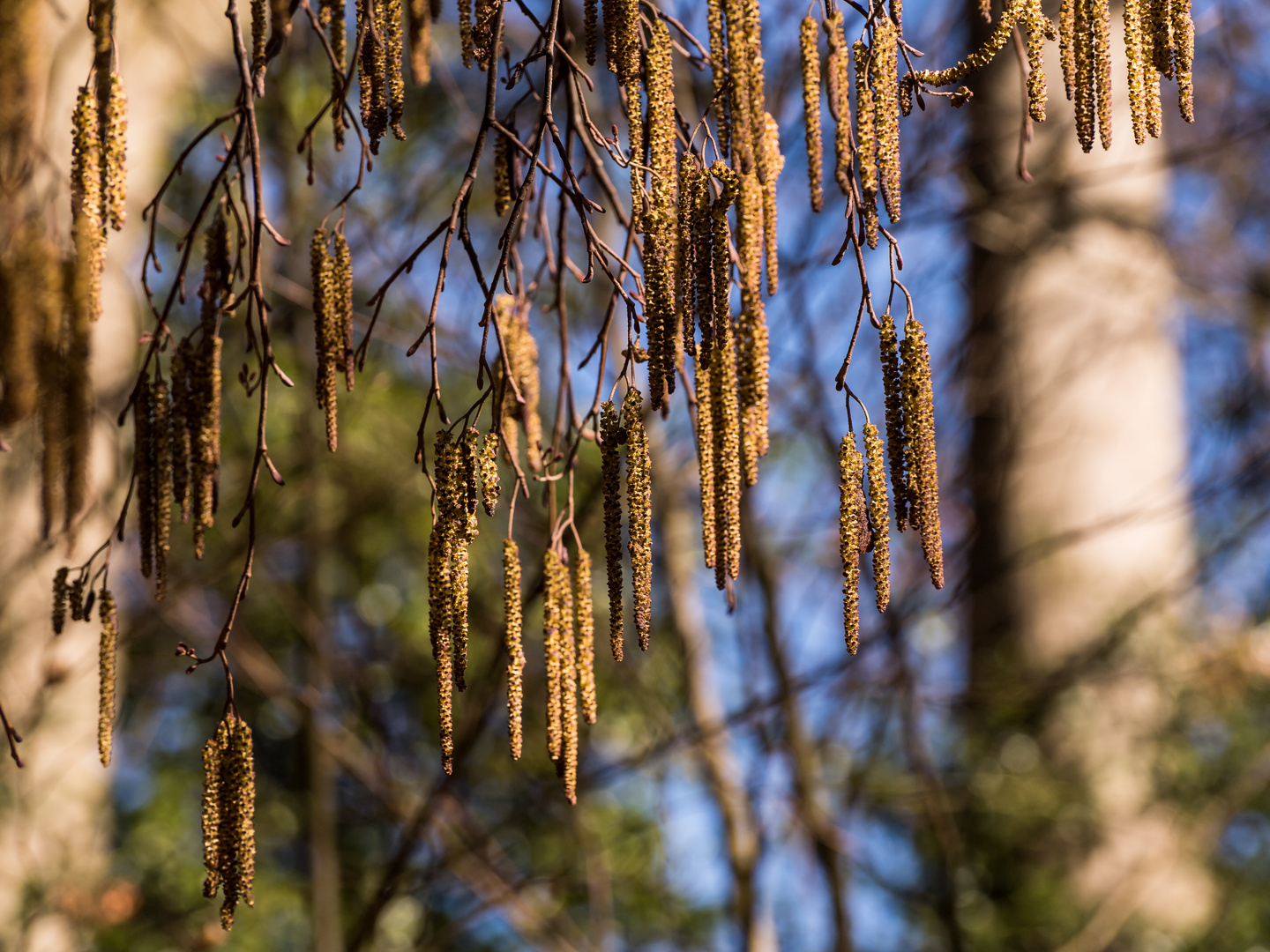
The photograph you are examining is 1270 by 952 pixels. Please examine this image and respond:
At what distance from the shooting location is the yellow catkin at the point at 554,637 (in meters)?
0.83

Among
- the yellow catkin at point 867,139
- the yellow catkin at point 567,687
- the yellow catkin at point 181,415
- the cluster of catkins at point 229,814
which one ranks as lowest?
the cluster of catkins at point 229,814

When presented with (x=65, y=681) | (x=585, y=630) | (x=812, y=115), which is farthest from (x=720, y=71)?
(x=65, y=681)

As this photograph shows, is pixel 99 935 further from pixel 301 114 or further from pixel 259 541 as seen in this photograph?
pixel 301 114

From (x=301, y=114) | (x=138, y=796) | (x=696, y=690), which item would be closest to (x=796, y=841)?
(x=696, y=690)

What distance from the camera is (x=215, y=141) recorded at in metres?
4.06

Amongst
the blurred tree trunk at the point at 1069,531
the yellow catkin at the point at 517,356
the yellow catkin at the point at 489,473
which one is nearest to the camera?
the yellow catkin at the point at 489,473

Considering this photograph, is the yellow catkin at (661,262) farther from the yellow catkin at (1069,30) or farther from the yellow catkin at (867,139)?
the yellow catkin at (1069,30)

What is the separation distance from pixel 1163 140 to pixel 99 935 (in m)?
4.16

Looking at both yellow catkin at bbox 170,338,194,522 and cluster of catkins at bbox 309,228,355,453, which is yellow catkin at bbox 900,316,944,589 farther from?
yellow catkin at bbox 170,338,194,522

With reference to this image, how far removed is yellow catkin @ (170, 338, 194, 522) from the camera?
895mm

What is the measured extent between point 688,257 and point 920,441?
22 cm

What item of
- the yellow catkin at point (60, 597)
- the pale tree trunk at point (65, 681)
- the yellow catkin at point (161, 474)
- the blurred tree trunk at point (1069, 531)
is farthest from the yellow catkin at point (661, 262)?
the pale tree trunk at point (65, 681)

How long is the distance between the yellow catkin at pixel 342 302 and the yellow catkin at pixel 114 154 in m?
0.18

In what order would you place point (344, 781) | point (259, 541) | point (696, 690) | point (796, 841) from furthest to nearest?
point (344, 781) → point (259, 541) → point (796, 841) → point (696, 690)
